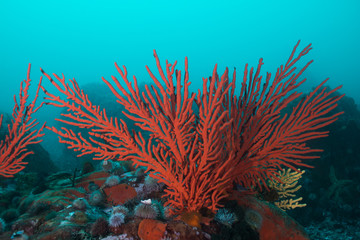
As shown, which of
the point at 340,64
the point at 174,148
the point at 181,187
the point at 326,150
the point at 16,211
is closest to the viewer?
the point at 174,148

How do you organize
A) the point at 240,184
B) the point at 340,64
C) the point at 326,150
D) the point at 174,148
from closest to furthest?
the point at 174,148, the point at 240,184, the point at 326,150, the point at 340,64

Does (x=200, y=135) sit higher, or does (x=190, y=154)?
(x=200, y=135)

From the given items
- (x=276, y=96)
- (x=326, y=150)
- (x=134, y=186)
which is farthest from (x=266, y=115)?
(x=326, y=150)

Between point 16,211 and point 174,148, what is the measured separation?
4.53 meters

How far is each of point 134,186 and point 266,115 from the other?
3250 millimetres

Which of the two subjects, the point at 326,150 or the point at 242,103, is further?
the point at 326,150

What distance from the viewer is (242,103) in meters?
3.46

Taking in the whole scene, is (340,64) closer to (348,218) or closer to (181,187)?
(348,218)

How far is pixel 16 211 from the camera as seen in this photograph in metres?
4.45

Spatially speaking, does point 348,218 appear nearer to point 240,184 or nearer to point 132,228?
point 240,184

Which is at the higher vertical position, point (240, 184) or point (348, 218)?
point (240, 184)

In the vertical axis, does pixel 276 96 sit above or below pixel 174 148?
above

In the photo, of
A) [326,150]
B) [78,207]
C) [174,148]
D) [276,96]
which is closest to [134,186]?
[78,207]

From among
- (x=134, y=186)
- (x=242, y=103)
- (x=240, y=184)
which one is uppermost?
(x=242, y=103)
